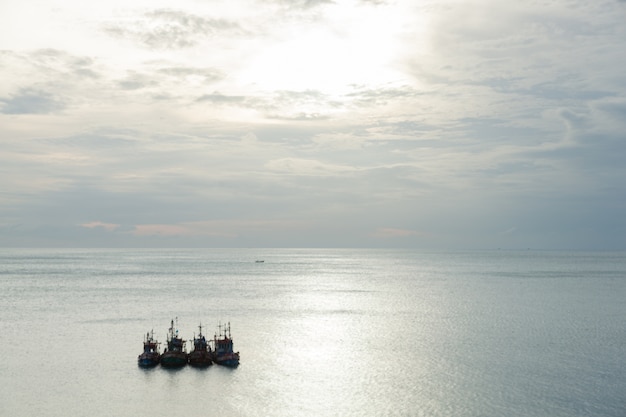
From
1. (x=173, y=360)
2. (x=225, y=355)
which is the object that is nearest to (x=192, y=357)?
(x=173, y=360)

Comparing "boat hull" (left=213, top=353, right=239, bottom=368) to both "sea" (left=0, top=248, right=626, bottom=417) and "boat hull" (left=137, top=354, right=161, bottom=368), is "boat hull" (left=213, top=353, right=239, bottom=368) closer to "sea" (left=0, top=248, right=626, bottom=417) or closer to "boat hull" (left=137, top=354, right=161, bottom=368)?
"sea" (left=0, top=248, right=626, bottom=417)

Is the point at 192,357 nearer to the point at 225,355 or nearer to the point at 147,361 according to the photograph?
the point at 225,355

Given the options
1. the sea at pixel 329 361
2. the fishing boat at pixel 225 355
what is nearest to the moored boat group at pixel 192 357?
the fishing boat at pixel 225 355

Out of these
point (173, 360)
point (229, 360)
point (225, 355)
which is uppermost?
point (225, 355)

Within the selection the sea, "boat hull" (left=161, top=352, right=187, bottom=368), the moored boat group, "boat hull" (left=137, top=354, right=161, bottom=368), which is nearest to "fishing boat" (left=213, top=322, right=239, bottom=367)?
the moored boat group

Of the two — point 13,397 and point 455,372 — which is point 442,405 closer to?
point 455,372

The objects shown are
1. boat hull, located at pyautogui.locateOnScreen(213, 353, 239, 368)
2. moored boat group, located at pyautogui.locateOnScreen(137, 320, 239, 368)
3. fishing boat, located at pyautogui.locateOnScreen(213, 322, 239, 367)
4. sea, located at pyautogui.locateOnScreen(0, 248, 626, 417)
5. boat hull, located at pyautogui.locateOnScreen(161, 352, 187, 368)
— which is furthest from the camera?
fishing boat, located at pyautogui.locateOnScreen(213, 322, 239, 367)

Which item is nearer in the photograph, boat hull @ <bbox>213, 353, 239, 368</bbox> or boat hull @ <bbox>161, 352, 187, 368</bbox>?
Result: boat hull @ <bbox>161, 352, 187, 368</bbox>

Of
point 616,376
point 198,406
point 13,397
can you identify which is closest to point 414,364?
point 616,376

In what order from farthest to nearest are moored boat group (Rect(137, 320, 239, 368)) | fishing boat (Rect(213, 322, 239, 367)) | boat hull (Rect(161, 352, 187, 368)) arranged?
1. fishing boat (Rect(213, 322, 239, 367))
2. moored boat group (Rect(137, 320, 239, 368))
3. boat hull (Rect(161, 352, 187, 368))
